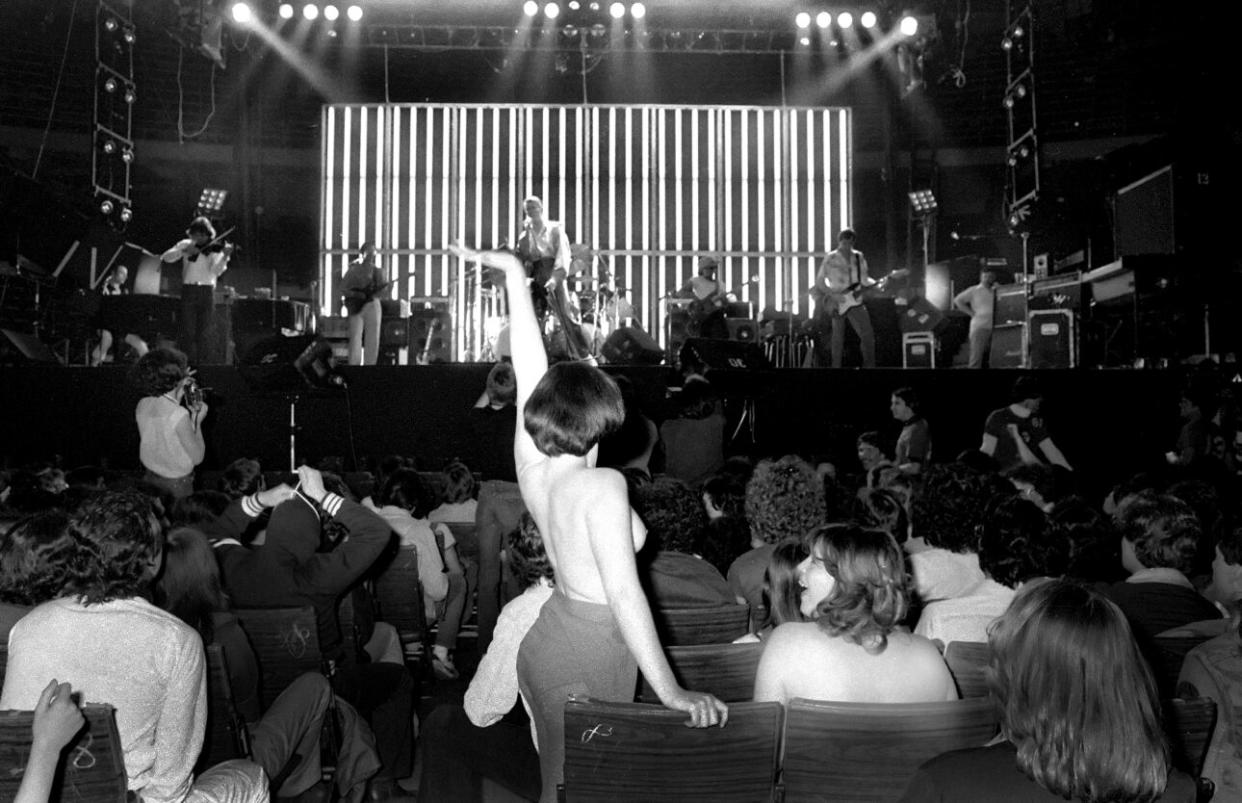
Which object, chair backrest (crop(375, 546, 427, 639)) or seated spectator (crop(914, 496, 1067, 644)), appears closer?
seated spectator (crop(914, 496, 1067, 644))

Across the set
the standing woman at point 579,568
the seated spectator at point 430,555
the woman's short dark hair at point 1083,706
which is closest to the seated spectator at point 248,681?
the standing woman at point 579,568

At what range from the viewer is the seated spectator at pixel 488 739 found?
2555 mm

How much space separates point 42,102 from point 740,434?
395 inches

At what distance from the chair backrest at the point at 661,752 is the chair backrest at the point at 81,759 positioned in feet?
2.66

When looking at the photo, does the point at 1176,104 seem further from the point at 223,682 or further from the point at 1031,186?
the point at 223,682

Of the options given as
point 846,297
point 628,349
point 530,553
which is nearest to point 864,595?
point 530,553

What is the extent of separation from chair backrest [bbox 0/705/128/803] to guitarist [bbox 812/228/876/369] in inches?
357

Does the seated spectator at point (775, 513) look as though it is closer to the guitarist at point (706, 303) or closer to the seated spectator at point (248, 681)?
the seated spectator at point (248, 681)

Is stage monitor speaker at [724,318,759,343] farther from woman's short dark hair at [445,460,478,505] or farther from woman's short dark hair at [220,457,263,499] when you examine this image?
woman's short dark hair at [220,457,263,499]

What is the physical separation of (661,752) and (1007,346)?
10.7m

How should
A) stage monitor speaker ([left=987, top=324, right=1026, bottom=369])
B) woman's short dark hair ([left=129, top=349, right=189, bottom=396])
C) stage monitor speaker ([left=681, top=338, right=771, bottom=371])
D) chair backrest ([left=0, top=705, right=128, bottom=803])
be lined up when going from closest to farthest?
chair backrest ([left=0, top=705, right=128, bottom=803]) < woman's short dark hair ([left=129, top=349, right=189, bottom=396]) < stage monitor speaker ([left=681, top=338, right=771, bottom=371]) < stage monitor speaker ([left=987, top=324, right=1026, bottom=369])

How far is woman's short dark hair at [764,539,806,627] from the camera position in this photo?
267 cm

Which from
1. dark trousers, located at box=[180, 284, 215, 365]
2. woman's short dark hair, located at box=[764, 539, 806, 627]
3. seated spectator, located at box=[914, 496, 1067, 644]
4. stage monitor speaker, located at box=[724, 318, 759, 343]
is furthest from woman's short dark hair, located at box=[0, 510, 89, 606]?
stage monitor speaker, located at box=[724, 318, 759, 343]

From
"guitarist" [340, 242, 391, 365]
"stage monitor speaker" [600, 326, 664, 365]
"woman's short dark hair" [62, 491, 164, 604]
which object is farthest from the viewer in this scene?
"guitarist" [340, 242, 391, 365]
